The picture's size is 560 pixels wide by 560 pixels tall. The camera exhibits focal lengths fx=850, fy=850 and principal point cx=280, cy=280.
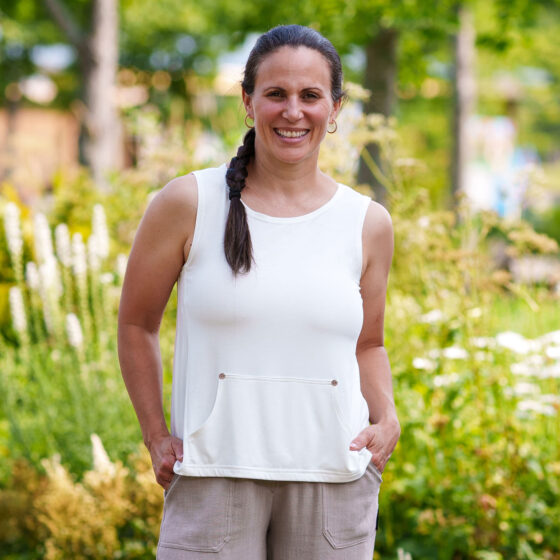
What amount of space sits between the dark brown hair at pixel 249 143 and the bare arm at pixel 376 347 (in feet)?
1.07

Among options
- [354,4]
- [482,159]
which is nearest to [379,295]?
[354,4]

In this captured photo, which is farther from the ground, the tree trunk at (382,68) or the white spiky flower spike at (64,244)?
the tree trunk at (382,68)

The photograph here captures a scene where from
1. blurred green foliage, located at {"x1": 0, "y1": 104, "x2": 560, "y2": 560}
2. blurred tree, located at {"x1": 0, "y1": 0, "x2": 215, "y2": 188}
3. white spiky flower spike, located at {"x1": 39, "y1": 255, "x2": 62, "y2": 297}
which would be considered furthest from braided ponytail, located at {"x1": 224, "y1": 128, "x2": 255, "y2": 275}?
blurred tree, located at {"x1": 0, "y1": 0, "x2": 215, "y2": 188}

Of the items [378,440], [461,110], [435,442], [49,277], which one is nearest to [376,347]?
[378,440]

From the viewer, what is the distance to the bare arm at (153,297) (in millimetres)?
1922

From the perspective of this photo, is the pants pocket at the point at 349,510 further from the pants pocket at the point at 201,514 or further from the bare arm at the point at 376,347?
the pants pocket at the point at 201,514

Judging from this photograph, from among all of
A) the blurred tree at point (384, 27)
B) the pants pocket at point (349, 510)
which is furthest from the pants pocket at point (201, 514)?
the blurred tree at point (384, 27)

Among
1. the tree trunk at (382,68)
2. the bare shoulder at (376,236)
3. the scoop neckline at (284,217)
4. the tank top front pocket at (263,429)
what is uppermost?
the tree trunk at (382,68)

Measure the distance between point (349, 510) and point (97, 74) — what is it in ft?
31.7

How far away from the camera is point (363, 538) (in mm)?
2010

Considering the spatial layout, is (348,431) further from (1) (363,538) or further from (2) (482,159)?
(2) (482,159)

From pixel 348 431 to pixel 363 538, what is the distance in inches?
10.8

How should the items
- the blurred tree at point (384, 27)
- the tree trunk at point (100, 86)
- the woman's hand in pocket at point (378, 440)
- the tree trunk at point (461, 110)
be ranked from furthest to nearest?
the tree trunk at point (461, 110) < the tree trunk at point (100, 86) < the blurred tree at point (384, 27) < the woman's hand in pocket at point (378, 440)

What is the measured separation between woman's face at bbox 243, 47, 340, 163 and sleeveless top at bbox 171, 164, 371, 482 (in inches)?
6.5
